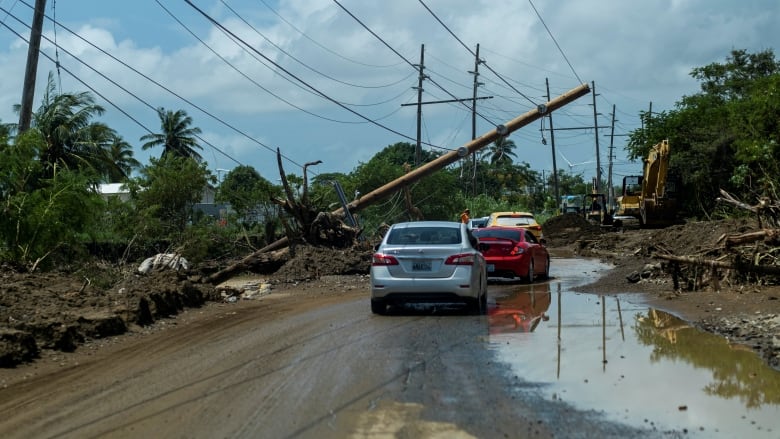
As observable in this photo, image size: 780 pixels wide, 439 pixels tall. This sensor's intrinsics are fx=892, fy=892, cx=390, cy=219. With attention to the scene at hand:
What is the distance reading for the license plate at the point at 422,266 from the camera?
15.2 m

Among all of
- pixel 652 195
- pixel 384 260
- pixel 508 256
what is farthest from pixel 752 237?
pixel 652 195

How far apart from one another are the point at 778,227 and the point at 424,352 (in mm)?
9857

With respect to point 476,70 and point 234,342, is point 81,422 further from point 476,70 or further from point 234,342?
point 476,70

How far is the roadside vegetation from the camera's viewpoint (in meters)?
18.6

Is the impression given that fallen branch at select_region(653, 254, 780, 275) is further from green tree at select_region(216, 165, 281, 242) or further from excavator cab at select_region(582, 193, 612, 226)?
excavator cab at select_region(582, 193, 612, 226)

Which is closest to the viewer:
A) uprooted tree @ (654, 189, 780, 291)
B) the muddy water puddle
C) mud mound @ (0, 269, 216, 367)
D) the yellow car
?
the muddy water puddle

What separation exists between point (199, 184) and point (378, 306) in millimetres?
22011

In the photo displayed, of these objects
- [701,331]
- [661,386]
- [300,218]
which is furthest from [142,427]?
[300,218]

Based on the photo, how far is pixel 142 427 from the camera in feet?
23.6

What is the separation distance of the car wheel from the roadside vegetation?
717cm

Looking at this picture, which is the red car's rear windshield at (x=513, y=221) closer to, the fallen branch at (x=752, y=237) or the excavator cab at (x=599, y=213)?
the excavator cab at (x=599, y=213)

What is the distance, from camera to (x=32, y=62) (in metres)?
21.7

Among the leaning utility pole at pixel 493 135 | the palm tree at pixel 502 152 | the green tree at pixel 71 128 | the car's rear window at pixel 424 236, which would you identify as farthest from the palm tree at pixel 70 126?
the palm tree at pixel 502 152

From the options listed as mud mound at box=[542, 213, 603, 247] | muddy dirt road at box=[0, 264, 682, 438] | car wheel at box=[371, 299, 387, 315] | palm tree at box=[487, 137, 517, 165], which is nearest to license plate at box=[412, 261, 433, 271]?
car wheel at box=[371, 299, 387, 315]
